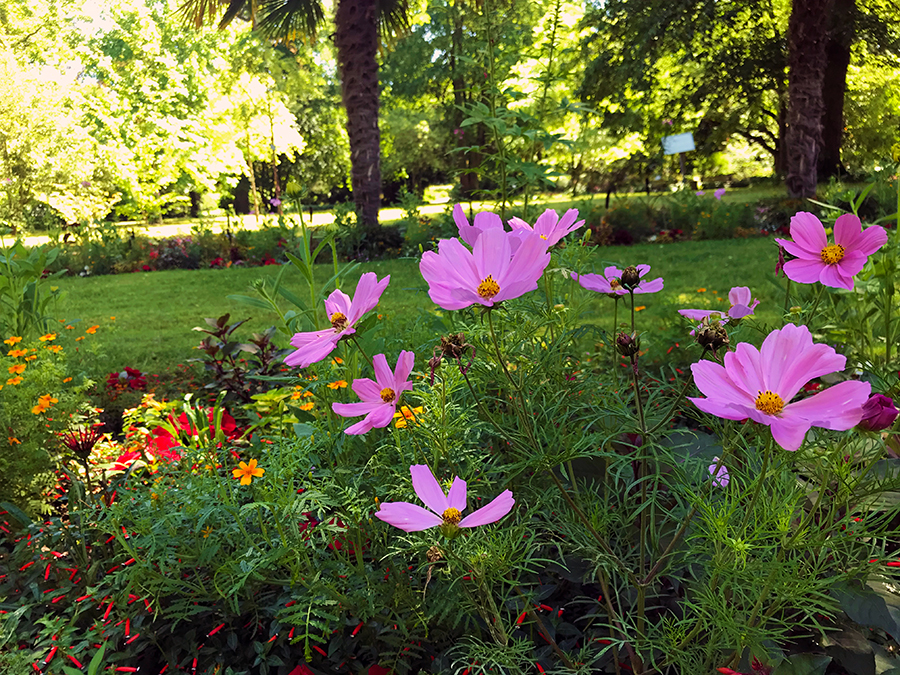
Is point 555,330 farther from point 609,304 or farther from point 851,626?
point 609,304

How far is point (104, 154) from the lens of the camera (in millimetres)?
16281

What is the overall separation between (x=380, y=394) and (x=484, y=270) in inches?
9.5

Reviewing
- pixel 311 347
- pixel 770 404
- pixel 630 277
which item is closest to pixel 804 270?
pixel 630 277

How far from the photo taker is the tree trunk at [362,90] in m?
8.10

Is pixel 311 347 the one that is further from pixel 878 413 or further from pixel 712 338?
pixel 878 413

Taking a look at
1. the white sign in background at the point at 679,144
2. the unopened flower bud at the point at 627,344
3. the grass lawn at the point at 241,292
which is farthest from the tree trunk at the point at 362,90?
the unopened flower bud at the point at 627,344

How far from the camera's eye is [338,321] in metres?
0.91

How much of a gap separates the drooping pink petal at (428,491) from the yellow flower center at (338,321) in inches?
10.8

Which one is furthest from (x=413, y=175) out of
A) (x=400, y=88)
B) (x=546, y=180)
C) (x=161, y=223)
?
(x=546, y=180)

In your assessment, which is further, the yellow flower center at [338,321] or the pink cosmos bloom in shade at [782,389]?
the yellow flower center at [338,321]

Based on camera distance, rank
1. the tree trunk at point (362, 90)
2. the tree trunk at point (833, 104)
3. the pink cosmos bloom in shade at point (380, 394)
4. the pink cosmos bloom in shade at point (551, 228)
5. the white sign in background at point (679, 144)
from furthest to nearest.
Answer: the tree trunk at point (833, 104) < the white sign in background at point (679, 144) < the tree trunk at point (362, 90) < the pink cosmos bloom in shade at point (551, 228) < the pink cosmos bloom in shade at point (380, 394)

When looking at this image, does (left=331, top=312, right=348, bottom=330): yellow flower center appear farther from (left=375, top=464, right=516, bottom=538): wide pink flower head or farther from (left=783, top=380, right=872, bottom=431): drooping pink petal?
(left=783, top=380, right=872, bottom=431): drooping pink petal

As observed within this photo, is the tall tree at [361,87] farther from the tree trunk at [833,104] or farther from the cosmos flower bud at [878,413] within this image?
the tree trunk at [833,104]

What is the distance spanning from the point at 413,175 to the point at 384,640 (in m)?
26.9
